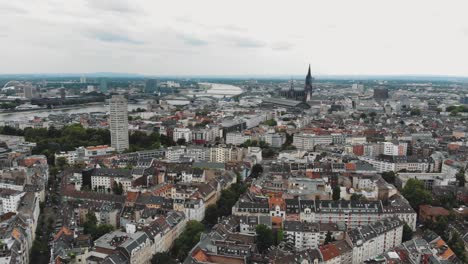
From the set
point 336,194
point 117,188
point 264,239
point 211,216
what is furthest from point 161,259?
point 336,194

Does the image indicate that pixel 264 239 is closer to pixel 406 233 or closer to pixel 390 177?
pixel 406 233

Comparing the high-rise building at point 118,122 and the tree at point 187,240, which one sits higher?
the high-rise building at point 118,122

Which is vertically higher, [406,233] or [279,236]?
[279,236]

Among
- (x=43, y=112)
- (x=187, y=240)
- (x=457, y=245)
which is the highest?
(x=457, y=245)

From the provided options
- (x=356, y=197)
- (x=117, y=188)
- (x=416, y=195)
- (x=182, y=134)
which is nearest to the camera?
(x=356, y=197)

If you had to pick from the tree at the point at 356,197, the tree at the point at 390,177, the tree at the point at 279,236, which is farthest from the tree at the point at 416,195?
the tree at the point at 279,236

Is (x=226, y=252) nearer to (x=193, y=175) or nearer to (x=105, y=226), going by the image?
(x=105, y=226)

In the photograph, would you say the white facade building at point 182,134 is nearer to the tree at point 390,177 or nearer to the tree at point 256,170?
the tree at point 256,170

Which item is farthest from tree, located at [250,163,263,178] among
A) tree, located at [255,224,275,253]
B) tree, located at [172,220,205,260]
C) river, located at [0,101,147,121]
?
river, located at [0,101,147,121]
